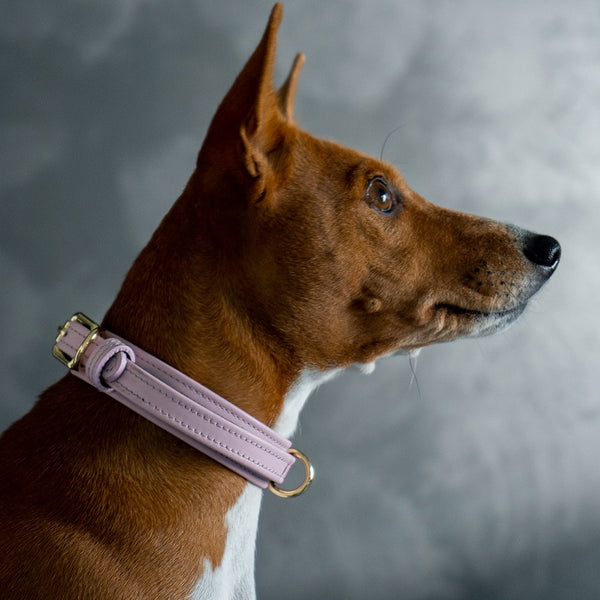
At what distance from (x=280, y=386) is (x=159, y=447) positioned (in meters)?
0.44

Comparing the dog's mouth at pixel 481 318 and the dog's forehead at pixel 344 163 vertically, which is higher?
the dog's forehead at pixel 344 163

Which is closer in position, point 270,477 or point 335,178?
point 270,477

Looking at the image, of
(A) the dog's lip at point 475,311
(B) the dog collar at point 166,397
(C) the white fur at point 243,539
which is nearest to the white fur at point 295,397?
(C) the white fur at point 243,539

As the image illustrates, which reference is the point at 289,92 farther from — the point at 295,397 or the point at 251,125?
the point at 295,397

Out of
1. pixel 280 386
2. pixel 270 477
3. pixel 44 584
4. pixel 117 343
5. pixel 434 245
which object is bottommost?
pixel 44 584

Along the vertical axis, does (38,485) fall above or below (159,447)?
below

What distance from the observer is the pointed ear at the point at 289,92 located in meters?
3.23

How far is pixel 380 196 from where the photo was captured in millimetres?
2965

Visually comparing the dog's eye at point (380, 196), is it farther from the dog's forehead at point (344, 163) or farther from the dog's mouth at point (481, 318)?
the dog's mouth at point (481, 318)

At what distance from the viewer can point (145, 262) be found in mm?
2793

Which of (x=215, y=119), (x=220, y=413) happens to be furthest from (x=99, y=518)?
(x=215, y=119)

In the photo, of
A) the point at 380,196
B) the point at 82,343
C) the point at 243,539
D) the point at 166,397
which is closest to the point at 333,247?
the point at 380,196

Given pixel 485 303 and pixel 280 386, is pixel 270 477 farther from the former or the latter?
pixel 485 303

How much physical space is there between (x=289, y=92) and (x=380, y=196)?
2.00ft
